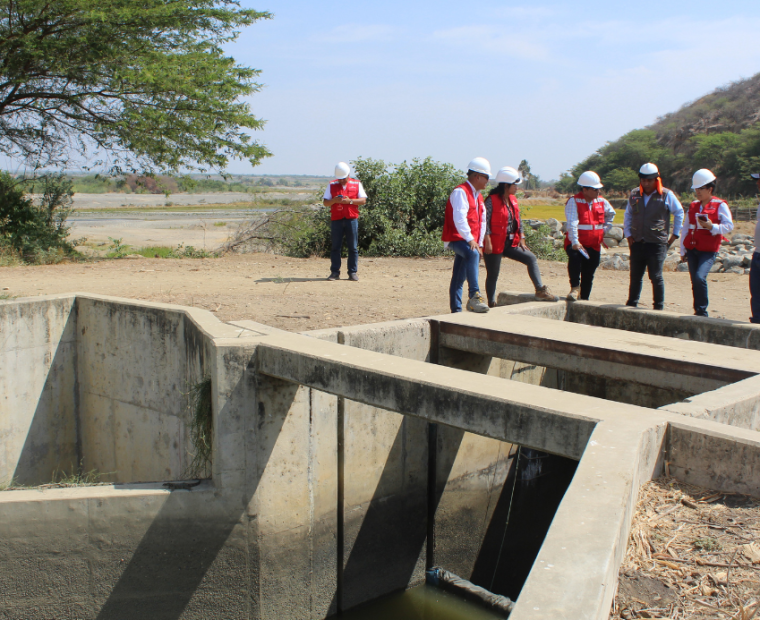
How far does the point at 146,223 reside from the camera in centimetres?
4238

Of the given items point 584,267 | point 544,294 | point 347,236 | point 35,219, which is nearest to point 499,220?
point 544,294

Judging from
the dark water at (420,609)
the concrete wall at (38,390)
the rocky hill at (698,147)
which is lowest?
the dark water at (420,609)

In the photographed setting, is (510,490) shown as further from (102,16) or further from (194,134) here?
(102,16)

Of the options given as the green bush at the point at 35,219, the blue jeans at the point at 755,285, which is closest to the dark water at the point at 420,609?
the blue jeans at the point at 755,285

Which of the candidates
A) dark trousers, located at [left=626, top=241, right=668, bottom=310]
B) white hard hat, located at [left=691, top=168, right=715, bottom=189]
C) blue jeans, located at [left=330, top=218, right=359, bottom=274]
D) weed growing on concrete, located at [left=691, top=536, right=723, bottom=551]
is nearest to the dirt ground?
blue jeans, located at [left=330, top=218, right=359, bottom=274]

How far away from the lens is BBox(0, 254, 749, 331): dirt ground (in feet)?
28.0

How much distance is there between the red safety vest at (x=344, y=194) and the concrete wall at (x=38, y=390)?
3976 mm

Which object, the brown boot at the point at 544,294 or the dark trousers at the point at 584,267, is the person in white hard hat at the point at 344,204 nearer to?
the brown boot at the point at 544,294

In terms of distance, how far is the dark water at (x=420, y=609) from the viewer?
646 cm

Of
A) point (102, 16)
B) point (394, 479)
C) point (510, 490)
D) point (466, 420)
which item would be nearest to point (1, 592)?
point (394, 479)

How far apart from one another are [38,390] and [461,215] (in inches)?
199

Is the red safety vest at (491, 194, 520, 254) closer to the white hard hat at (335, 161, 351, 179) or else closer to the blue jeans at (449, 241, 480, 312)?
the blue jeans at (449, 241, 480, 312)

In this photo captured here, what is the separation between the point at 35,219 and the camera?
13914mm

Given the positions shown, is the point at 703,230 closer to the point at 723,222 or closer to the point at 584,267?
the point at 723,222
